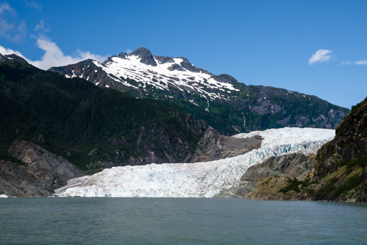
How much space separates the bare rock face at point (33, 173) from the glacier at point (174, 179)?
6.69m

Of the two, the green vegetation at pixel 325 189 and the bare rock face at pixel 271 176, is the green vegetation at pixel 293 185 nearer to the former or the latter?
the bare rock face at pixel 271 176

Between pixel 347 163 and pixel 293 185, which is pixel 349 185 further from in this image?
pixel 293 185

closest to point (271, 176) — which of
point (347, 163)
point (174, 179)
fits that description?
point (347, 163)

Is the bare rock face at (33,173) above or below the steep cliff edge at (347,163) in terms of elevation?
below

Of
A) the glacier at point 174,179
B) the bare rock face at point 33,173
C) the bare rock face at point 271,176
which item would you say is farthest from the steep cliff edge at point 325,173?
the bare rock face at point 33,173

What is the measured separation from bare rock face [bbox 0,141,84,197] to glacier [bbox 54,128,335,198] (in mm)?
6692

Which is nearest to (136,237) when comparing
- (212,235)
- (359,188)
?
(212,235)

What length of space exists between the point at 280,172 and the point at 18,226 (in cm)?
10285

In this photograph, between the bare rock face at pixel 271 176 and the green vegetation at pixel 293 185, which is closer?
the green vegetation at pixel 293 185

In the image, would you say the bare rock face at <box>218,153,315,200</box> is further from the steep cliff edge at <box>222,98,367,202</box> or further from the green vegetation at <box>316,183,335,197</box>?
the green vegetation at <box>316,183,335,197</box>

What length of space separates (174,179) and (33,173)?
206 feet

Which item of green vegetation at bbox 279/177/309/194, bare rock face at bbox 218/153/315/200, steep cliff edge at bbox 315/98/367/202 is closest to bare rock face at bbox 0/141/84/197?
bare rock face at bbox 218/153/315/200

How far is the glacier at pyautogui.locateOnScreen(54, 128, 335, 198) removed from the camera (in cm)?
14925

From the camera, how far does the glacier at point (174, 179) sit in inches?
5876
